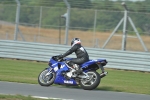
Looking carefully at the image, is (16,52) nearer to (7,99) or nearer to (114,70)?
(114,70)

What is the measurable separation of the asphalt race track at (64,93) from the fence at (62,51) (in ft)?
27.3

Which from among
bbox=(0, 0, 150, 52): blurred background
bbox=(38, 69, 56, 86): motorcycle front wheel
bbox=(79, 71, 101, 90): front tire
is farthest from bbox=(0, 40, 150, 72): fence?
bbox=(79, 71, 101, 90): front tire

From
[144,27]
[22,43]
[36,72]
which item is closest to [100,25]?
[144,27]

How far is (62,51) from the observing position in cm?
2227

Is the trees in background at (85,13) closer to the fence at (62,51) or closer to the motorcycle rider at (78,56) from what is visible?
the fence at (62,51)

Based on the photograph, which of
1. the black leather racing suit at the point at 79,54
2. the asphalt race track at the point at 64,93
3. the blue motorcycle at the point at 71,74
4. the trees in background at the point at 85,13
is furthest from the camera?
the trees in background at the point at 85,13

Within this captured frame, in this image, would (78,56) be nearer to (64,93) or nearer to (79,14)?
(64,93)

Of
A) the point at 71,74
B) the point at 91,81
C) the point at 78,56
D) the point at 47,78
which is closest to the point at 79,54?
the point at 78,56

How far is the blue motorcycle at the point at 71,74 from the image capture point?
12828 millimetres

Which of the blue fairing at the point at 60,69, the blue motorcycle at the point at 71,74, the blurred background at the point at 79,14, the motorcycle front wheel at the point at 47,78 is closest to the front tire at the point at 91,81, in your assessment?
the blue motorcycle at the point at 71,74

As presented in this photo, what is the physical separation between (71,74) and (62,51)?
902 centimetres

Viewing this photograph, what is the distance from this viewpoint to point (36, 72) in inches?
687

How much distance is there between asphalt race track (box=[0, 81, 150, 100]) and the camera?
11133 mm

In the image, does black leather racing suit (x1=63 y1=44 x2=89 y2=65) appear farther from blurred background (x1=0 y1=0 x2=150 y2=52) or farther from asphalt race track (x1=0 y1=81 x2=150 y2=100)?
blurred background (x1=0 y1=0 x2=150 y2=52)
